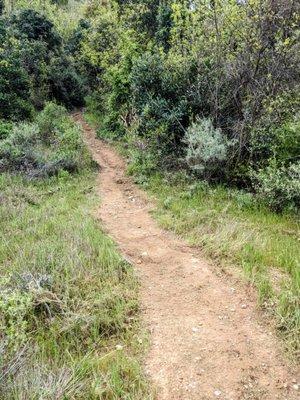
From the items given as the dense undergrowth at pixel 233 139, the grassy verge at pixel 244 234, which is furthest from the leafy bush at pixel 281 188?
the grassy verge at pixel 244 234

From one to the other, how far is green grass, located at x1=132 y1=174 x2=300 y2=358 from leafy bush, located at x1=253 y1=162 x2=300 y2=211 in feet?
0.90

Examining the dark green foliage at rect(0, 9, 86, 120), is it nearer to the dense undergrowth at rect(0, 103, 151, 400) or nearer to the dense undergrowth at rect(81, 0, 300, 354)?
the dense undergrowth at rect(81, 0, 300, 354)

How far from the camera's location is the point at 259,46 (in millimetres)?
8320

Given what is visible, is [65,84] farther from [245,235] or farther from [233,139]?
[245,235]

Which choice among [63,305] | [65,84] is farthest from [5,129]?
[65,84]

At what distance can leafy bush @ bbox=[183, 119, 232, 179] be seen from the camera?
27.9ft

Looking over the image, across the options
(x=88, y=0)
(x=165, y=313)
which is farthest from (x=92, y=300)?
(x=88, y=0)

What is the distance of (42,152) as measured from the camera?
418 inches

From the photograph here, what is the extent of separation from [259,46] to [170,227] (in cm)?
464

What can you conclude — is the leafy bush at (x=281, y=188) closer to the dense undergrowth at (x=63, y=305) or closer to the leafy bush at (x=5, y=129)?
the dense undergrowth at (x=63, y=305)

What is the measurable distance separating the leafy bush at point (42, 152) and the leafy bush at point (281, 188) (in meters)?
5.18

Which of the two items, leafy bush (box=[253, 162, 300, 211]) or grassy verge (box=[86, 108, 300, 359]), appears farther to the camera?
leafy bush (box=[253, 162, 300, 211])

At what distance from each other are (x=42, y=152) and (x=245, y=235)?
6740 mm

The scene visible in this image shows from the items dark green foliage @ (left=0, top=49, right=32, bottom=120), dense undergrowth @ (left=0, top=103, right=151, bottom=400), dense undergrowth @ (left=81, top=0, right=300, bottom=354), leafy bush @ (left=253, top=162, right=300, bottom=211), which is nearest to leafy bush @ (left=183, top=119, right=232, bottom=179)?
dense undergrowth @ (left=81, top=0, right=300, bottom=354)
